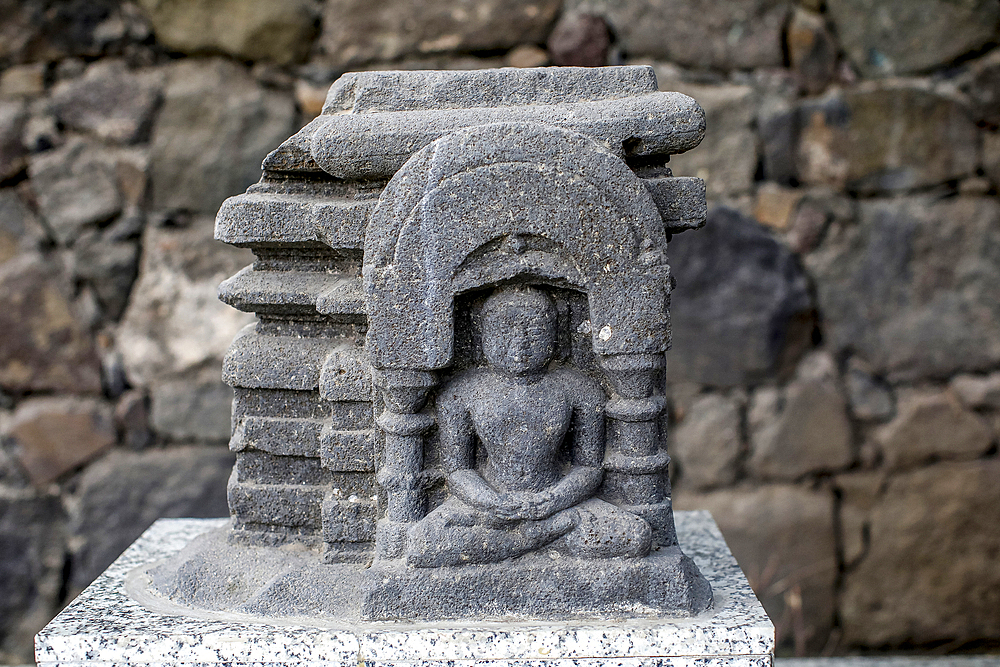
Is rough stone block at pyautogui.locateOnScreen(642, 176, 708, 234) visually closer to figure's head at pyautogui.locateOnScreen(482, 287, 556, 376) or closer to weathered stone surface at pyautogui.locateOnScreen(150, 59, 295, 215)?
figure's head at pyautogui.locateOnScreen(482, 287, 556, 376)

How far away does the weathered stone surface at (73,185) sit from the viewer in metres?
2.71

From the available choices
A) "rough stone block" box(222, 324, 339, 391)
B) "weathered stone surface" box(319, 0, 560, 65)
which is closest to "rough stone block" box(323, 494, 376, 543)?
"rough stone block" box(222, 324, 339, 391)

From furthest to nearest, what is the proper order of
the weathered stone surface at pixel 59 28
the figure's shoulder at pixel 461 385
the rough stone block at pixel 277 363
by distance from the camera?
1. the weathered stone surface at pixel 59 28
2. the rough stone block at pixel 277 363
3. the figure's shoulder at pixel 461 385

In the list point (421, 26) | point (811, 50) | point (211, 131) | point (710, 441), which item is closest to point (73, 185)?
point (211, 131)

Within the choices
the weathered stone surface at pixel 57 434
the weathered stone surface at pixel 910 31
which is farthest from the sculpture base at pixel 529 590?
the weathered stone surface at pixel 910 31

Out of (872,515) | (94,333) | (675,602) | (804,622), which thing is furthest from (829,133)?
(94,333)

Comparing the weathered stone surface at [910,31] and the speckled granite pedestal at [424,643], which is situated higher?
the weathered stone surface at [910,31]

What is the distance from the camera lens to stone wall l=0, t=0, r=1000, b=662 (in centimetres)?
268

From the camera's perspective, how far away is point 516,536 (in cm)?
156

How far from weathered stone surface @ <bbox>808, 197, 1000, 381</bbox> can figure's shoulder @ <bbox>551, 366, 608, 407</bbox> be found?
1375mm

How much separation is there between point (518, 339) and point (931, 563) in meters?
1.86

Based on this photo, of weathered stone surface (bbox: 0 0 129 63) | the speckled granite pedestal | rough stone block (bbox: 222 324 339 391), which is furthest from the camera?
weathered stone surface (bbox: 0 0 129 63)

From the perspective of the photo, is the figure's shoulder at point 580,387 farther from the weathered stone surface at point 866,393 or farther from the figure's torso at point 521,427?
the weathered stone surface at point 866,393

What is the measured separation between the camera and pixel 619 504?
1.62 meters
